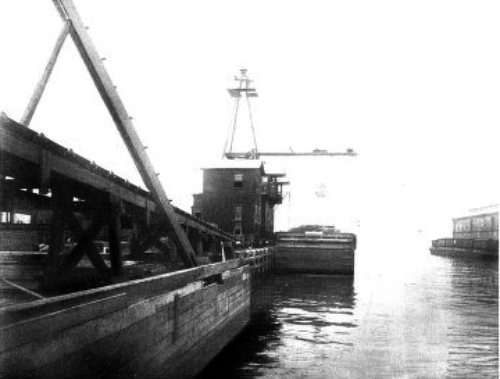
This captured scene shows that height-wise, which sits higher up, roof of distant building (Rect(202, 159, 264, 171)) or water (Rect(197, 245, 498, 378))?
roof of distant building (Rect(202, 159, 264, 171))

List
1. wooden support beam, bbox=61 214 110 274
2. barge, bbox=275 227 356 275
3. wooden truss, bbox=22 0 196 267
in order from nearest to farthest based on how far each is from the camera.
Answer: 1. wooden truss, bbox=22 0 196 267
2. wooden support beam, bbox=61 214 110 274
3. barge, bbox=275 227 356 275

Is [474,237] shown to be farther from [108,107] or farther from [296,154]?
[108,107]

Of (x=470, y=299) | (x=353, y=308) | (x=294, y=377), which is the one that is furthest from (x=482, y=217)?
(x=294, y=377)

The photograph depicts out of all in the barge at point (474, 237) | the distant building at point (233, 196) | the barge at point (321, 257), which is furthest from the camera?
the barge at point (474, 237)

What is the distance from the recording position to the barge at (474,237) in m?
57.6

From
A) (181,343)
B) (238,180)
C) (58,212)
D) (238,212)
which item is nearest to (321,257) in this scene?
(238,212)

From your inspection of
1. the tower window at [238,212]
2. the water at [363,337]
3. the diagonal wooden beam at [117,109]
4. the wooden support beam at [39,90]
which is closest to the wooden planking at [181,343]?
the water at [363,337]

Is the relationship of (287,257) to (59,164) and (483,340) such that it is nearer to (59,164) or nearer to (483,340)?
(483,340)

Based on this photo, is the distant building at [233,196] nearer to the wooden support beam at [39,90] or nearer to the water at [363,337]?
the water at [363,337]

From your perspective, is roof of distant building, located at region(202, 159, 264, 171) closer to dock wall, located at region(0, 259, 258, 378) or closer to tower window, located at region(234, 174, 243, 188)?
tower window, located at region(234, 174, 243, 188)

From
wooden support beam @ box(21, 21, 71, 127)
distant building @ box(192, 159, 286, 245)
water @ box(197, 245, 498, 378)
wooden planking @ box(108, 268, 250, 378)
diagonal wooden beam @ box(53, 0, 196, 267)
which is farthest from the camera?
distant building @ box(192, 159, 286, 245)

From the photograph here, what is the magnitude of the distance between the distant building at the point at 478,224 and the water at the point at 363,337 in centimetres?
4374

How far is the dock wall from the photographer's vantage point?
3920mm

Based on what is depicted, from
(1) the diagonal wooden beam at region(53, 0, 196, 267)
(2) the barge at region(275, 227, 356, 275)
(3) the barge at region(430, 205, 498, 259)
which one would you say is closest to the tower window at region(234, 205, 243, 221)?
(2) the barge at region(275, 227, 356, 275)
